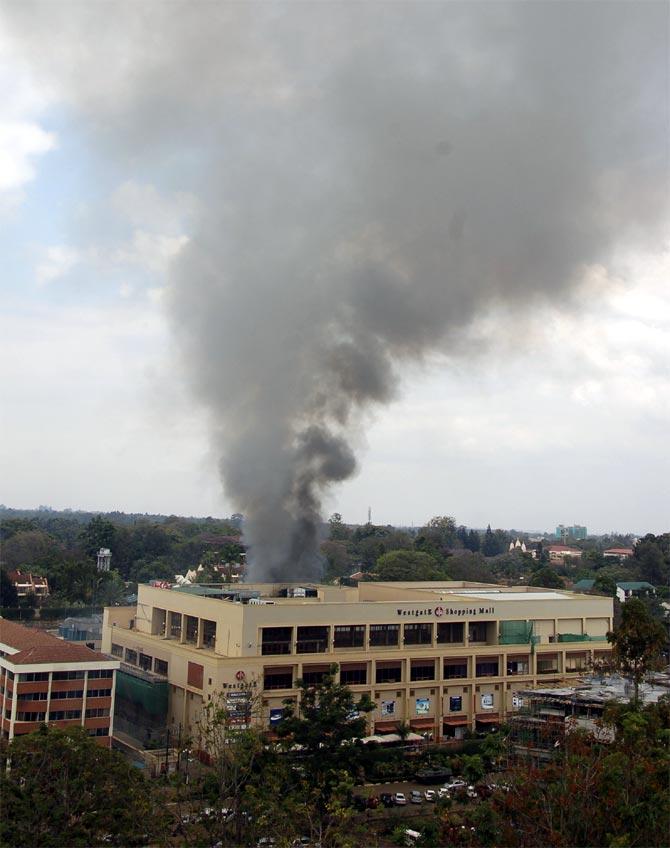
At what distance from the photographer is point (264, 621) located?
136 feet

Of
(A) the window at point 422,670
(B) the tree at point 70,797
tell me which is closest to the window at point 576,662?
(A) the window at point 422,670

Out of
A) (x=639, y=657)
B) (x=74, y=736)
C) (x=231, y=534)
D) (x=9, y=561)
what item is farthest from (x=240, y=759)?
(x=231, y=534)

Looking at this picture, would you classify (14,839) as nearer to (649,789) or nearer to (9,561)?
(649,789)

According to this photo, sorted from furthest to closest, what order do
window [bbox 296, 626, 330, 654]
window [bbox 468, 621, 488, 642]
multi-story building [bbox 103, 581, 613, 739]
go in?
window [bbox 468, 621, 488, 642]
window [bbox 296, 626, 330, 654]
multi-story building [bbox 103, 581, 613, 739]

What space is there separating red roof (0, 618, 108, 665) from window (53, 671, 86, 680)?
0.52m

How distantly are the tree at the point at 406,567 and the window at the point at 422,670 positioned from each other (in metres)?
50.1

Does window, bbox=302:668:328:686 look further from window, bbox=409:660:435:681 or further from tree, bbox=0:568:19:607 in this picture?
tree, bbox=0:568:19:607

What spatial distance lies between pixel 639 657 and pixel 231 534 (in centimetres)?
13186

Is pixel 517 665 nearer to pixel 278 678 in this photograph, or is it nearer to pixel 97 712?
pixel 278 678

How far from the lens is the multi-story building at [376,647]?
4122cm

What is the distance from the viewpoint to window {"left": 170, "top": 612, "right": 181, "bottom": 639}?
48.6 meters

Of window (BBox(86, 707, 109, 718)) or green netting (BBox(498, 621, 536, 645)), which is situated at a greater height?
green netting (BBox(498, 621, 536, 645))

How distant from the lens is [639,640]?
121ft

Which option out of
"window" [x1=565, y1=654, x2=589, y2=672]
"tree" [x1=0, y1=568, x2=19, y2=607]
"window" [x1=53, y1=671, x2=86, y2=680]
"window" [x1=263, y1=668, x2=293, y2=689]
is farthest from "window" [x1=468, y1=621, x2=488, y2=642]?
"tree" [x1=0, y1=568, x2=19, y2=607]
